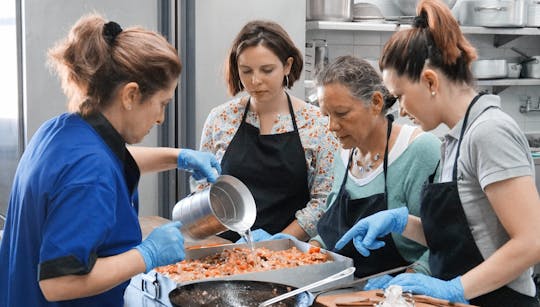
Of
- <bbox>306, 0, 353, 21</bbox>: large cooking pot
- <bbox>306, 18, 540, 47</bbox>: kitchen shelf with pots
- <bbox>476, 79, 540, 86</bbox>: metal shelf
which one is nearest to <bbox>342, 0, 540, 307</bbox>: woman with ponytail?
<bbox>306, 18, 540, 47</bbox>: kitchen shelf with pots

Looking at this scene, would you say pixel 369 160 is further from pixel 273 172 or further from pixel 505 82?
pixel 505 82

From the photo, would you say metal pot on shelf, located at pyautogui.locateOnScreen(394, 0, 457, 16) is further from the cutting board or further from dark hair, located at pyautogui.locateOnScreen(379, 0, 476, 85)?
the cutting board

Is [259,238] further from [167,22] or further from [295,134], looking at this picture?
[167,22]

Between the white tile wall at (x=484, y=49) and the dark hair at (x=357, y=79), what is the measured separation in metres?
2.37

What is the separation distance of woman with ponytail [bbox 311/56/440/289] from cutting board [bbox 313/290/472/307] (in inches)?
14.4

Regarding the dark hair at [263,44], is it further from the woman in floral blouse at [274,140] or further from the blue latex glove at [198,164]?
the blue latex glove at [198,164]

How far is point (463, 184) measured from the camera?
178 cm

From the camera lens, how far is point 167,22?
3662 millimetres

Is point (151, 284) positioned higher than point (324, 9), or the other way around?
point (324, 9)

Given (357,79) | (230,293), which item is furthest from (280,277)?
(357,79)

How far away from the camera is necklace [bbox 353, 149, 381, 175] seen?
2.24m

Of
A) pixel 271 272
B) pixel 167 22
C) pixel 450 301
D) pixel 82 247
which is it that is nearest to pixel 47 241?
pixel 82 247

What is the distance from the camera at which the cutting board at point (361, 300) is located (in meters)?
1.69

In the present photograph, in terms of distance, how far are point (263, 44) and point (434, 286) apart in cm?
131
